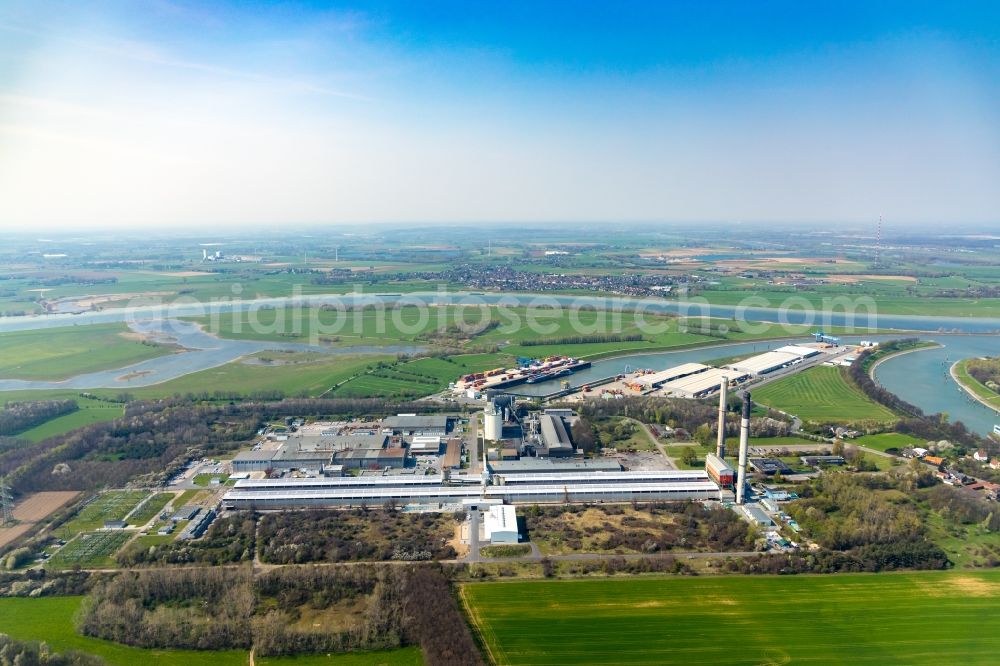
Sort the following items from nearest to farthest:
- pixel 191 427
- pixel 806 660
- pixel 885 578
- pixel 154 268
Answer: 1. pixel 806 660
2. pixel 885 578
3. pixel 191 427
4. pixel 154 268

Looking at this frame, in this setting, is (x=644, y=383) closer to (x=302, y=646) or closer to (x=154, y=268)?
(x=302, y=646)

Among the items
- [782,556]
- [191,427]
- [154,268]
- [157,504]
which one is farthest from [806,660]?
[154,268]

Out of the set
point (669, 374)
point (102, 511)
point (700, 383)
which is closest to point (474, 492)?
point (102, 511)

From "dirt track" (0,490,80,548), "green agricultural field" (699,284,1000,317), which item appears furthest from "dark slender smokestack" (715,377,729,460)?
"green agricultural field" (699,284,1000,317)

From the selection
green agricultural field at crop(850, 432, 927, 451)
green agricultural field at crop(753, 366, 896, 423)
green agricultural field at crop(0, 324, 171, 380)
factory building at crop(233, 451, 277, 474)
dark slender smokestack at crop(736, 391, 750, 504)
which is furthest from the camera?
green agricultural field at crop(0, 324, 171, 380)

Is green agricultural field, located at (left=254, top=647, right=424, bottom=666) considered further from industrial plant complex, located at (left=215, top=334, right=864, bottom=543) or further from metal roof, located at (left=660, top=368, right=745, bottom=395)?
metal roof, located at (left=660, top=368, right=745, bottom=395)

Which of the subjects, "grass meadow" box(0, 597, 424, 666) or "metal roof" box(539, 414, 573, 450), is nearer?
"grass meadow" box(0, 597, 424, 666)

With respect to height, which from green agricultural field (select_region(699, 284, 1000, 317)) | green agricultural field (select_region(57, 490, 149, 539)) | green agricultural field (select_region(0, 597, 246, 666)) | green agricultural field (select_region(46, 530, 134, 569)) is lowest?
green agricultural field (select_region(0, 597, 246, 666))
